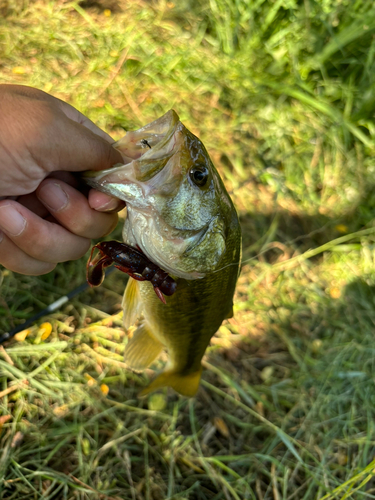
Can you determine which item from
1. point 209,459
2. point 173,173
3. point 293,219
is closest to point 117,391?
point 209,459

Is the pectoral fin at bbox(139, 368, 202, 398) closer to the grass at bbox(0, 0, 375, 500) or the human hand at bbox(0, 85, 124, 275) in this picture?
the grass at bbox(0, 0, 375, 500)

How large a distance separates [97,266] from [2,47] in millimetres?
2769

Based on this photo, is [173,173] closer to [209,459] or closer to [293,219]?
[209,459]

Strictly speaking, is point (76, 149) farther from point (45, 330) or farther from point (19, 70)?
point (19, 70)

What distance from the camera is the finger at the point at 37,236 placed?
4.21 ft

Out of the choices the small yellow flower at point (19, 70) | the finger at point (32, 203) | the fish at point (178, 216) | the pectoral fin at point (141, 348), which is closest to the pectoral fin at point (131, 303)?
the fish at point (178, 216)

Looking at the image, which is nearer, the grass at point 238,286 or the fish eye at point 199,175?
the fish eye at point 199,175

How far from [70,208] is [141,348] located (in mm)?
856

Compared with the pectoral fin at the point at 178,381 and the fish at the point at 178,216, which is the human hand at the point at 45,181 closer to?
the fish at the point at 178,216

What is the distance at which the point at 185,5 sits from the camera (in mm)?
3539

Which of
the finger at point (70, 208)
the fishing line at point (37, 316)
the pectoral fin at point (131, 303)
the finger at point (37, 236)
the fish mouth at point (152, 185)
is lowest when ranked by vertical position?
the fishing line at point (37, 316)

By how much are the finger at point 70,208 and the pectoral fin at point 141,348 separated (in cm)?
65

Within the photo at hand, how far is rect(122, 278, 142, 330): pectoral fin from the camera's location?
5.10ft

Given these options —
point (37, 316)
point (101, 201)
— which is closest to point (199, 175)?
point (101, 201)
